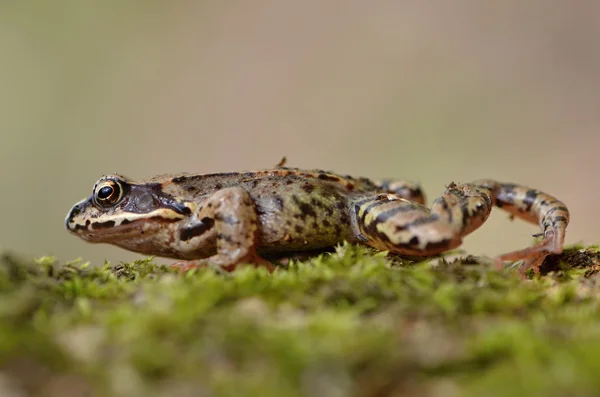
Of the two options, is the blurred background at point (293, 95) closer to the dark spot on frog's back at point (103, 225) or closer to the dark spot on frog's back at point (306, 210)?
the dark spot on frog's back at point (306, 210)

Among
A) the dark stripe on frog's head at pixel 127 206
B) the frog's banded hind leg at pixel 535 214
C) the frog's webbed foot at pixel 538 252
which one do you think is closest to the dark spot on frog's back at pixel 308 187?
the dark stripe on frog's head at pixel 127 206

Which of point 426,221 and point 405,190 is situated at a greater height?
point 405,190

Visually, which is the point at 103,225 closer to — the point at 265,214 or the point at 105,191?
the point at 105,191

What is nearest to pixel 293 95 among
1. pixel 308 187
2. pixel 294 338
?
pixel 308 187

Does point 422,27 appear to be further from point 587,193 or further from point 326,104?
point 587,193

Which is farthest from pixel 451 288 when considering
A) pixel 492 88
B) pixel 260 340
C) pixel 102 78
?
pixel 102 78

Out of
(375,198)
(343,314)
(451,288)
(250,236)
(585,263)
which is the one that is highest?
(375,198)

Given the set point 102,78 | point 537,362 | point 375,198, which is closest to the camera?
point 537,362
